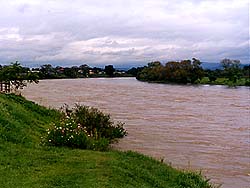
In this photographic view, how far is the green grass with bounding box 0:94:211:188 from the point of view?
23.7ft

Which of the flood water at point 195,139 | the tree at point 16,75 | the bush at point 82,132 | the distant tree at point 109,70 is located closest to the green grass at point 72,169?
the bush at point 82,132

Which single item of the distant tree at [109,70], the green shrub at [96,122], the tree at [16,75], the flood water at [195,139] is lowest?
the flood water at [195,139]

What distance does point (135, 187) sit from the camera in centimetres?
741

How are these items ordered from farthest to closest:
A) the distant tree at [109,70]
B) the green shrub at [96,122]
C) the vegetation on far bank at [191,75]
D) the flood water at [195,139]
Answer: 1. the distant tree at [109,70]
2. the vegetation on far bank at [191,75]
3. the green shrub at [96,122]
4. the flood water at [195,139]

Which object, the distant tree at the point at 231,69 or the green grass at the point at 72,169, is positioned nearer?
the green grass at the point at 72,169

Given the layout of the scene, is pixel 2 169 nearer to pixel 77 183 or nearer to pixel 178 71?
pixel 77 183

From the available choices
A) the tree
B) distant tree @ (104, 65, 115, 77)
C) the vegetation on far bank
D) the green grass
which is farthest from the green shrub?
distant tree @ (104, 65, 115, 77)

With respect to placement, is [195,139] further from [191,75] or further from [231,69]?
[231,69]

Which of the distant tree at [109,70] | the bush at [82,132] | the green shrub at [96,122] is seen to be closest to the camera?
the bush at [82,132]

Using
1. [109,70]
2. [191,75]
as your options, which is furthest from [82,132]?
[109,70]

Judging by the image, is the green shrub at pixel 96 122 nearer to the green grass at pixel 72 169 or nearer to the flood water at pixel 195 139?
the flood water at pixel 195 139

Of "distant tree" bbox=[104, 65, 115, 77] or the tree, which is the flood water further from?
"distant tree" bbox=[104, 65, 115, 77]

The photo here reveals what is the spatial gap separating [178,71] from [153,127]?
195 ft

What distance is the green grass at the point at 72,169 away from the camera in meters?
7.22
